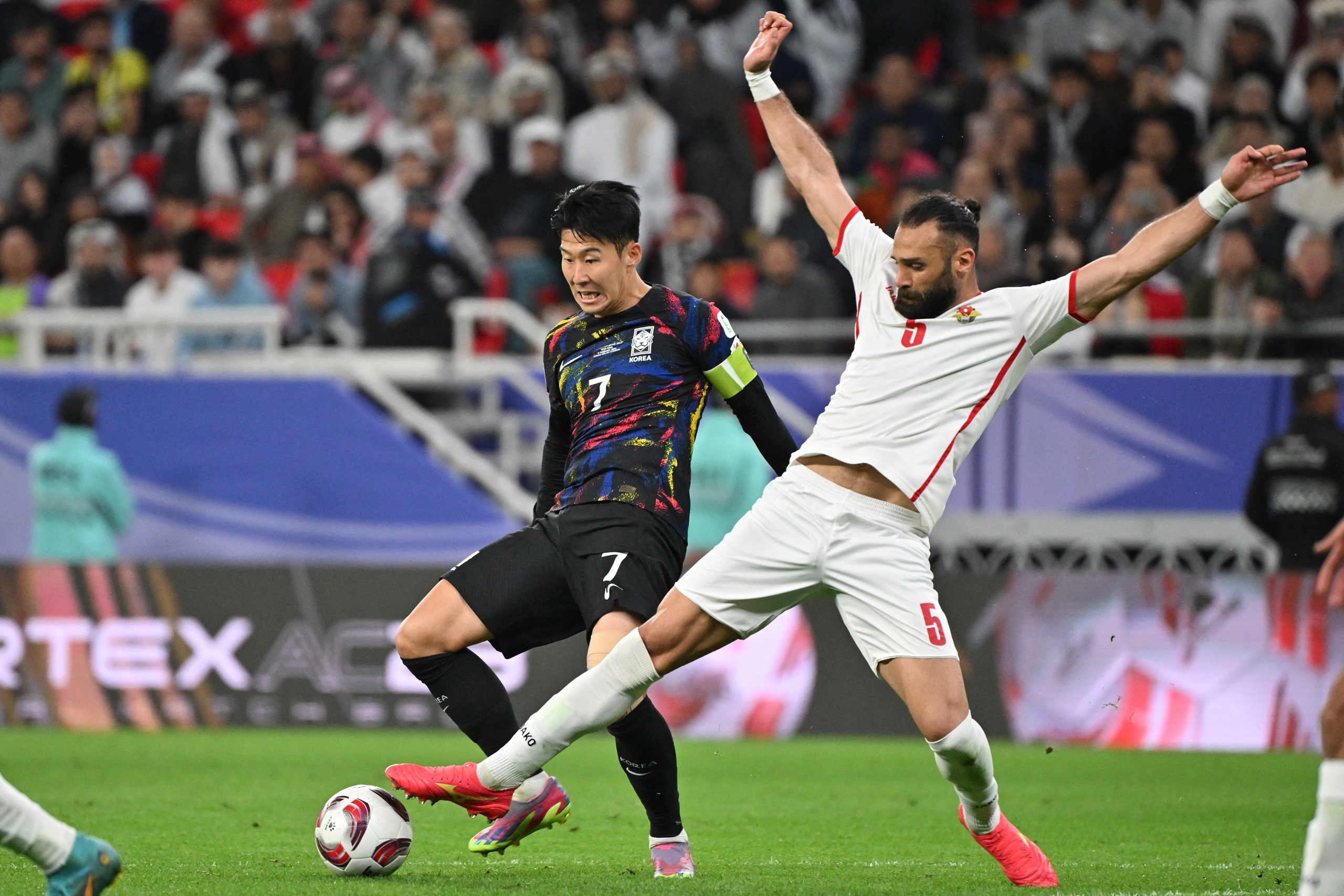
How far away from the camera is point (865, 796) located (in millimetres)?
9234

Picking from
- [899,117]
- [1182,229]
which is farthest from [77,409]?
[1182,229]

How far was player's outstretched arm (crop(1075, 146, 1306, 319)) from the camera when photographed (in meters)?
5.76

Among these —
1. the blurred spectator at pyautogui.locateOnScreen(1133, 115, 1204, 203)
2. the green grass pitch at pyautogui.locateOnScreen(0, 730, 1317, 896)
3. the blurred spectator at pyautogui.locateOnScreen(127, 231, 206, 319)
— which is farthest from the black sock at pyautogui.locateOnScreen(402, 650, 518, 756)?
the blurred spectator at pyautogui.locateOnScreen(1133, 115, 1204, 203)

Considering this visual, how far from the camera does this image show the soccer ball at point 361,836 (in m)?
6.05

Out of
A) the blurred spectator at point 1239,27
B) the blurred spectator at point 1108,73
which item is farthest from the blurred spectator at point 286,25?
the blurred spectator at point 1239,27

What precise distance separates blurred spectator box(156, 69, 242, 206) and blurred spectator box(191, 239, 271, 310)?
7.63 feet

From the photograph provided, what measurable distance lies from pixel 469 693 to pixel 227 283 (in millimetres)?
9542

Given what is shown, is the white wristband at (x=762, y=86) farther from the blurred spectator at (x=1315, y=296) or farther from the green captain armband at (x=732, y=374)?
the blurred spectator at (x=1315, y=296)

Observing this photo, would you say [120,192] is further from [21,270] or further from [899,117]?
[899,117]

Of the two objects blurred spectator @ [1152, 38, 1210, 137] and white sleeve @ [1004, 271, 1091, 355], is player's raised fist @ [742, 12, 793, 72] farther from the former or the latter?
blurred spectator @ [1152, 38, 1210, 137]

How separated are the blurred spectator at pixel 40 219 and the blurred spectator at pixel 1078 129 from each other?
9331 millimetres

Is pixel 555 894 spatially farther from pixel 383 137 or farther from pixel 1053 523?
pixel 383 137

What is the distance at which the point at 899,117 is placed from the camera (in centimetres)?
1562

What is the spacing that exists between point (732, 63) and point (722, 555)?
11657 millimetres
